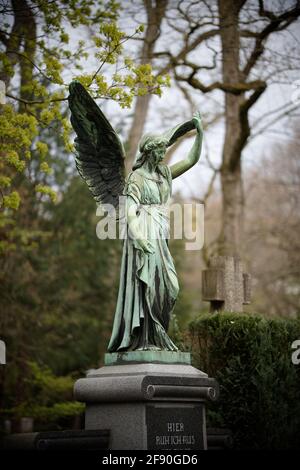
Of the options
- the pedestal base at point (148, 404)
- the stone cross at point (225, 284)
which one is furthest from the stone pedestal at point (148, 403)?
the stone cross at point (225, 284)

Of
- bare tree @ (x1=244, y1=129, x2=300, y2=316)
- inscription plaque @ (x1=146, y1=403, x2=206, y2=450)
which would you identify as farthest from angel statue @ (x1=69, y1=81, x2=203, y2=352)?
bare tree @ (x1=244, y1=129, x2=300, y2=316)

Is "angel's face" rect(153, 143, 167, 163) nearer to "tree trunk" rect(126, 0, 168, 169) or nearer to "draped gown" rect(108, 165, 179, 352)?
"draped gown" rect(108, 165, 179, 352)

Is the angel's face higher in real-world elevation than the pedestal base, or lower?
higher

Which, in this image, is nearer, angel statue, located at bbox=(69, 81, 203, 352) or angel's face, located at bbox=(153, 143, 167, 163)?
angel statue, located at bbox=(69, 81, 203, 352)

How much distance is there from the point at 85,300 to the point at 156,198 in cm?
1355

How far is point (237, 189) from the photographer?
17.4 metres

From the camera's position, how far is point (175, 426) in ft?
27.6

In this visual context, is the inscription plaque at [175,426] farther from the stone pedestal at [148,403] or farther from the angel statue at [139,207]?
the angel statue at [139,207]

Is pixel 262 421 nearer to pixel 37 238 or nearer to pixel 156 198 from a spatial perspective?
pixel 156 198

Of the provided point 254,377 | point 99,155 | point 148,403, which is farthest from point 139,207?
point 254,377

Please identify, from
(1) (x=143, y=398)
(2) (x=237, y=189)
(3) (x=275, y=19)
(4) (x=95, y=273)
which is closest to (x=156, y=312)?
(1) (x=143, y=398)

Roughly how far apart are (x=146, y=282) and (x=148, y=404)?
138cm

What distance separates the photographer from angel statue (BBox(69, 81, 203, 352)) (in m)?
8.76

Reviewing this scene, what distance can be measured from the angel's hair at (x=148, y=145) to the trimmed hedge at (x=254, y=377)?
3.03 meters
